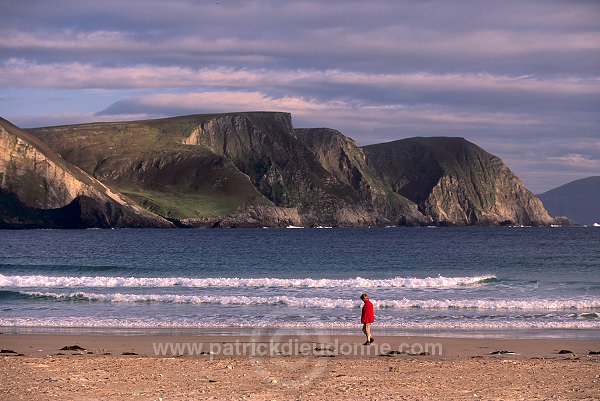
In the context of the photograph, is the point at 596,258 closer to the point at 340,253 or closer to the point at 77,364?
the point at 340,253

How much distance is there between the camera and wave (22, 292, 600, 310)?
3019cm

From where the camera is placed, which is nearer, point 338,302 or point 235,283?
point 338,302

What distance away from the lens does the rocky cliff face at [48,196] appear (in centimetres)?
15062

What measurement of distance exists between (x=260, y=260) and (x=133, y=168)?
143m

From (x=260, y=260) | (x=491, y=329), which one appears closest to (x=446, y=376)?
(x=491, y=329)

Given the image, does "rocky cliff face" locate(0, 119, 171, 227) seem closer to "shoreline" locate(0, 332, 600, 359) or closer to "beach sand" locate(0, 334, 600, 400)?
"shoreline" locate(0, 332, 600, 359)

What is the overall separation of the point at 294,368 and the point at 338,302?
14532 mm

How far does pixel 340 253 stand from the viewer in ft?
234

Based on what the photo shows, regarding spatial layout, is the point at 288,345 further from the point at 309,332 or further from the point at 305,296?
the point at 305,296

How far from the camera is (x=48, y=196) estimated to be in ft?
506

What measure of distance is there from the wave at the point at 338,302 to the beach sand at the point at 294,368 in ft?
27.7

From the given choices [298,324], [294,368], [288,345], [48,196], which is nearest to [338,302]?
[298,324]

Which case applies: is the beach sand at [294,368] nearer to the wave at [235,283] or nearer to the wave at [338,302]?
the wave at [338,302]

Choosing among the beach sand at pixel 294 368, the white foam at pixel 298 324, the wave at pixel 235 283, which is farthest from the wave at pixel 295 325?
the wave at pixel 235 283
